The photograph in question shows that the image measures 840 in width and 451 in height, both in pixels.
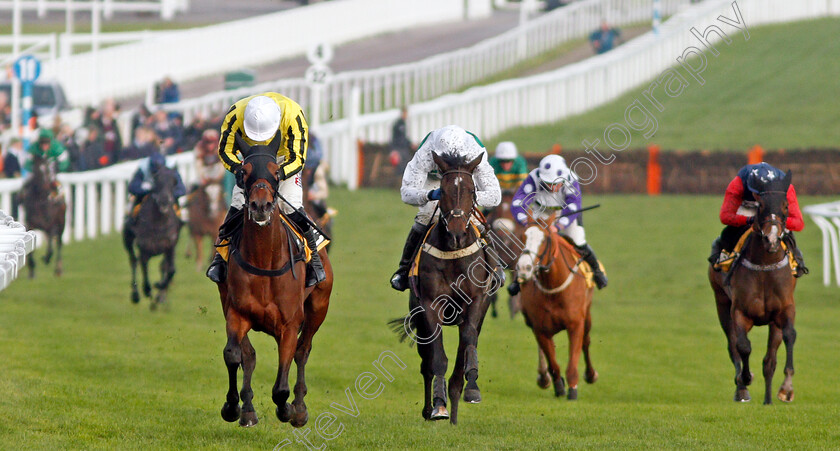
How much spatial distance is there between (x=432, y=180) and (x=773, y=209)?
2.57 meters

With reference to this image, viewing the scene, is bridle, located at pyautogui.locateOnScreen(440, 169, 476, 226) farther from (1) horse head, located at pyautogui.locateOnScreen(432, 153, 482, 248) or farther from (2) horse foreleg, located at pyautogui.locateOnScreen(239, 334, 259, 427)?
(2) horse foreleg, located at pyautogui.locateOnScreen(239, 334, 259, 427)

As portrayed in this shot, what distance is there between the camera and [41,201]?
17.1 m

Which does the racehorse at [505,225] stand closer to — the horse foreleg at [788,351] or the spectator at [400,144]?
the horse foreleg at [788,351]

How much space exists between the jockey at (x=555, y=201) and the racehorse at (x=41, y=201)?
28.4ft

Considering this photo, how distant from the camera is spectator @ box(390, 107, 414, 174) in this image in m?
23.1

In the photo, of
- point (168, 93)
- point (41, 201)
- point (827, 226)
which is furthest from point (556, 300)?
point (168, 93)

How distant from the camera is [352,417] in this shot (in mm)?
9055

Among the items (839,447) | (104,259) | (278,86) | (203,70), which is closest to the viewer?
(839,447)

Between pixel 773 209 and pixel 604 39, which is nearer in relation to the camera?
pixel 773 209

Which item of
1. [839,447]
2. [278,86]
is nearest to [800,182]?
[278,86]

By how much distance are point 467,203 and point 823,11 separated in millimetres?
36741

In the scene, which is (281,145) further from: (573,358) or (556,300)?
(573,358)

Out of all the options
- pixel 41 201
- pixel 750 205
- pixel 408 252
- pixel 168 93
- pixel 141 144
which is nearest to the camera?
pixel 408 252

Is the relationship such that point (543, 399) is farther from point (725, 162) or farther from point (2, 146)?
point (2, 146)
